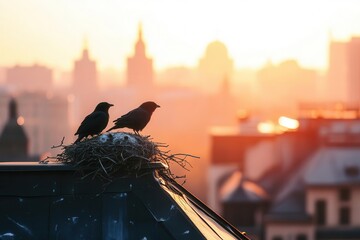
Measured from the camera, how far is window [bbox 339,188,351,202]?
94.2 meters

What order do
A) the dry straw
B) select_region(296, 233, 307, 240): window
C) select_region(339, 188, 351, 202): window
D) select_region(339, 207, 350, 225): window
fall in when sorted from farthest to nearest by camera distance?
select_region(339, 188, 351, 202): window, select_region(339, 207, 350, 225): window, select_region(296, 233, 307, 240): window, the dry straw

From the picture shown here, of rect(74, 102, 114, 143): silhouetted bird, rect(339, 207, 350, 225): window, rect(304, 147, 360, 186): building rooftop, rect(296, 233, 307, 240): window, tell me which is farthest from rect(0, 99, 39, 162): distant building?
rect(74, 102, 114, 143): silhouetted bird

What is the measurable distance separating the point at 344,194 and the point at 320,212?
2.48 m

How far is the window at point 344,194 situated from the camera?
94194mm

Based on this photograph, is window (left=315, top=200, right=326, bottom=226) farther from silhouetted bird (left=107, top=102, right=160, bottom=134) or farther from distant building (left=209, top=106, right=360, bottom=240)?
silhouetted bird (left=107, top=102, right=160, bottom=134)

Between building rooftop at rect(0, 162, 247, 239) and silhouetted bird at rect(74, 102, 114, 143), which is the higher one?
silhouetted bird at rect(74, 102, 114, 143)

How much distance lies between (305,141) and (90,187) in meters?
93.6

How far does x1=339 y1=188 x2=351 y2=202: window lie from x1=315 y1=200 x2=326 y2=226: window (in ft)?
3.75

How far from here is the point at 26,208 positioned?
12672 millimetres

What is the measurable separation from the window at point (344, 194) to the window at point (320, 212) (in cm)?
114

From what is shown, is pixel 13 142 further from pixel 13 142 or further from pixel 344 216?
pixel 344 216

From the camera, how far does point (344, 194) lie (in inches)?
3718

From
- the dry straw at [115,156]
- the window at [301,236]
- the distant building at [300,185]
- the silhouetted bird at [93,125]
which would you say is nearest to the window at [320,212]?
the distant building at [300,185]

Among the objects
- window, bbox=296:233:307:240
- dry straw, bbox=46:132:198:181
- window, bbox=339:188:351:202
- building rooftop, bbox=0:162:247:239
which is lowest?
window, bbox=296:233:307:240
